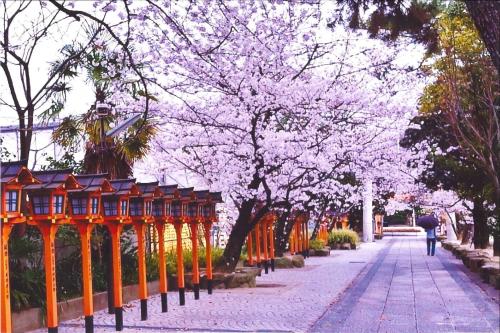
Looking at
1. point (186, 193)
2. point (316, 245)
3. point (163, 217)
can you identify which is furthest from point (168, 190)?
point (316, 245)

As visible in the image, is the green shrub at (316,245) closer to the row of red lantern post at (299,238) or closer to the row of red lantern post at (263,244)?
the row of red lantern post at (299,238)

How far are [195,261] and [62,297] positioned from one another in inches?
127

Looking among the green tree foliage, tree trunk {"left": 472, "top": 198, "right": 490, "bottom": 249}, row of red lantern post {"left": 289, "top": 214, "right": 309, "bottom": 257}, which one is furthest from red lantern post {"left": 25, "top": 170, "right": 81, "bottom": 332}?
row of red lantern post {"left": 289, "top": 214, "right": 309, "bottom": 257}

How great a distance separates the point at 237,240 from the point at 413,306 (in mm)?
5399

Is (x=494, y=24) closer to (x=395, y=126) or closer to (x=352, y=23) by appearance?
(x=352, y=23)

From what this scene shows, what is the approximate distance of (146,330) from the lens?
389 inches

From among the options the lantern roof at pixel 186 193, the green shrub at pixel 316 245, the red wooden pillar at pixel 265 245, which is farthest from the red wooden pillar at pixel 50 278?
the green shrub at pixel 316 245

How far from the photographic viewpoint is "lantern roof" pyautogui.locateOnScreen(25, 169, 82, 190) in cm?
830

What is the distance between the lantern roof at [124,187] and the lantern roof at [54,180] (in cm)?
152

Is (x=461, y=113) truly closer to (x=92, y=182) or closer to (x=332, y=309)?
(x=332, y=309)

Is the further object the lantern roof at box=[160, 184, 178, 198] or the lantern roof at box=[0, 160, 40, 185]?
the lantern roof at box=[160, 184, 178, 198]

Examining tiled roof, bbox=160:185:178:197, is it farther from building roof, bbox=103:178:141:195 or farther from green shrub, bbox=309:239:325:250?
green shrub, bbox=309:239:325:250

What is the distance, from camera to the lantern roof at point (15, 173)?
24.8 feet

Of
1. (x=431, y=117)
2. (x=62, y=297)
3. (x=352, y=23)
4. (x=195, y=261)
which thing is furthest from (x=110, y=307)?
(x=431, y=117)
